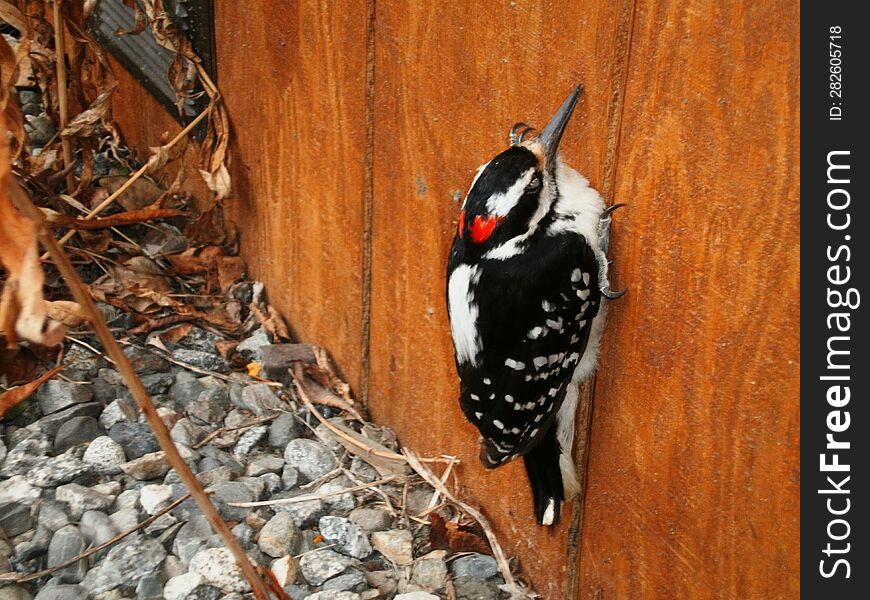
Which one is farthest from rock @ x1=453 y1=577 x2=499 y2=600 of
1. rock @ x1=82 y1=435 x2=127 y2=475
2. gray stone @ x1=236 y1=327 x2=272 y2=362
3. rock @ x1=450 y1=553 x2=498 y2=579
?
gray stone @ x1=236 y1=327 x2=272 y2=362

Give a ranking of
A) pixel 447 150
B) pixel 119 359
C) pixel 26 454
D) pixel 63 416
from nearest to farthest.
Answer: pixel 119 359, pixel 447 150, pixel 26 454, pixel 63 416

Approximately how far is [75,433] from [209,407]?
0.31 m

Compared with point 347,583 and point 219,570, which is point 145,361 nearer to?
point 219,570

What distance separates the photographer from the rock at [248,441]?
2.10 m

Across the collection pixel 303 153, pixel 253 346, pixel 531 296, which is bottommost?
pixel 253 346

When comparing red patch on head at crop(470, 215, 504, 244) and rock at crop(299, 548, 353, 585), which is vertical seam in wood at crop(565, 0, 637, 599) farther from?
rock at crop(299, 548, 353, 585)

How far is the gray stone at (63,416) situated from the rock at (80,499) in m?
0.20

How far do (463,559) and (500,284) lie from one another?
0.66 meters

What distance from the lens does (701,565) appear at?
1401 millimetres

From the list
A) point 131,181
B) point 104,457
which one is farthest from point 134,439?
point 131,181

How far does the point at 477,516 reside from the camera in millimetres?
1937

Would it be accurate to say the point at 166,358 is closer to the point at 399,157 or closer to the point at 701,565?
the point at 399,157

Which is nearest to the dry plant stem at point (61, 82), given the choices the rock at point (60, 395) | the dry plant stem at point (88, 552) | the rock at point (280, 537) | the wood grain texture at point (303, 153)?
the wood grain texture at point (303, 153)
